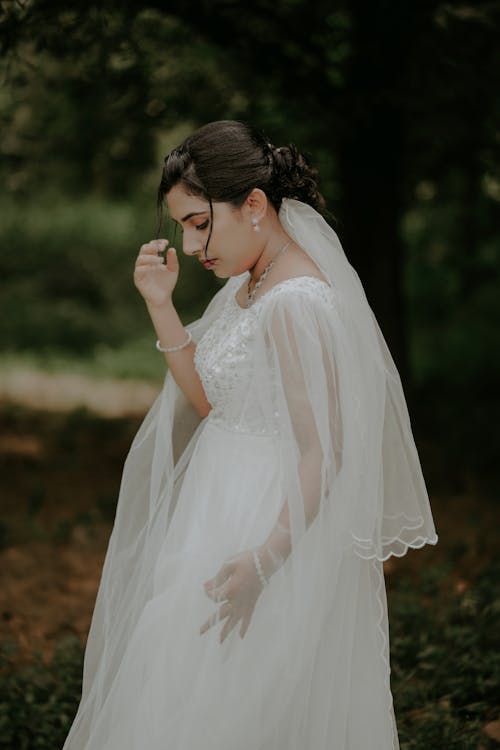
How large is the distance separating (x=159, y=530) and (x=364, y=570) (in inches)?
24.4

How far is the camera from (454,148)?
6840mm

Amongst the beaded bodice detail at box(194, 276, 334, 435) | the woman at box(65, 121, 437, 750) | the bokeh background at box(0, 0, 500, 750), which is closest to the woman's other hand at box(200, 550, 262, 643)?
the woman at box(65, 121, 437, 750)

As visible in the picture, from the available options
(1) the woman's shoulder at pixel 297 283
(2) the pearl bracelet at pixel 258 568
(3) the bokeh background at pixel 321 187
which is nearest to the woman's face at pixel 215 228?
(1) the woman's shoulder at pixel 297 283

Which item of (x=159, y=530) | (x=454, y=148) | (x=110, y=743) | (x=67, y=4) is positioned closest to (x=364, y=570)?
(x=159, y=530)

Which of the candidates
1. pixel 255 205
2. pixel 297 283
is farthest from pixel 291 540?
pixel 255 205

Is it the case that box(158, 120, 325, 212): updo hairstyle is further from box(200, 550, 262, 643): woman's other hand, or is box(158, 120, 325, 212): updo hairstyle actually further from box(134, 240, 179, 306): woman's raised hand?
box(200, 550, 262, 643): woman's other hand

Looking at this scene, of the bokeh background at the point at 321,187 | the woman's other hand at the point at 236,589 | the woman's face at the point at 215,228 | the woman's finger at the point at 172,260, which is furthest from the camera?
the bokeh background at the point at 321,187

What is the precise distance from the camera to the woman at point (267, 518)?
2355 millimetres

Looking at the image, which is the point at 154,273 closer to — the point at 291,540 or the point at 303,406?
the point at 303,406

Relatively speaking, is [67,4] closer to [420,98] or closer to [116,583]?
[420,98]

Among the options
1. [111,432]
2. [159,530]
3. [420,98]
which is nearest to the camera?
[159,530]

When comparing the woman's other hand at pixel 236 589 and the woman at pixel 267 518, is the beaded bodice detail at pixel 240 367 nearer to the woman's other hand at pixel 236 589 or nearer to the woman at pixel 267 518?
the woman at pixel 267 518

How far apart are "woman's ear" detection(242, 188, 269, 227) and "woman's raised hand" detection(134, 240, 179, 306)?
0.36 meters

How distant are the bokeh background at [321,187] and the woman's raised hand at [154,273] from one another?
176 cm
